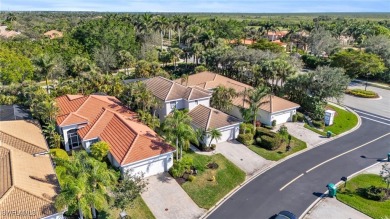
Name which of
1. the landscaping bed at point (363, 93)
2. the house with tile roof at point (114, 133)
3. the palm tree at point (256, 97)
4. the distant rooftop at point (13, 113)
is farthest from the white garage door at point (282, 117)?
the distant rooftop at point (13, 113)

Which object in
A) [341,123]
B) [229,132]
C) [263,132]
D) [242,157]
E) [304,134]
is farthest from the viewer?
[341,123]

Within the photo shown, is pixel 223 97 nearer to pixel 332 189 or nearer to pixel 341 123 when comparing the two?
pixel 341 123

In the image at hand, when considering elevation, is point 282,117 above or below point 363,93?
below

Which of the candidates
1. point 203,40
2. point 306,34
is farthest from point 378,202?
point 306,34

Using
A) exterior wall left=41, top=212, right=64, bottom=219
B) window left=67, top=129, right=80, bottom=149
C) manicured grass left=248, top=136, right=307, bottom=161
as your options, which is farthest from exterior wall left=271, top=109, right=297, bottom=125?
exterior wall left=41, top=212, right=64, bottom=219

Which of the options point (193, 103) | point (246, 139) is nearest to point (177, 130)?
point (246, 139)

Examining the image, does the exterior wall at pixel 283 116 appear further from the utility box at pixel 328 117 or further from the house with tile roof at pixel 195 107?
the house with tile roof at pixel 195 107

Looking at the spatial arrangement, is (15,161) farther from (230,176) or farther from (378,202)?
(378,202)
